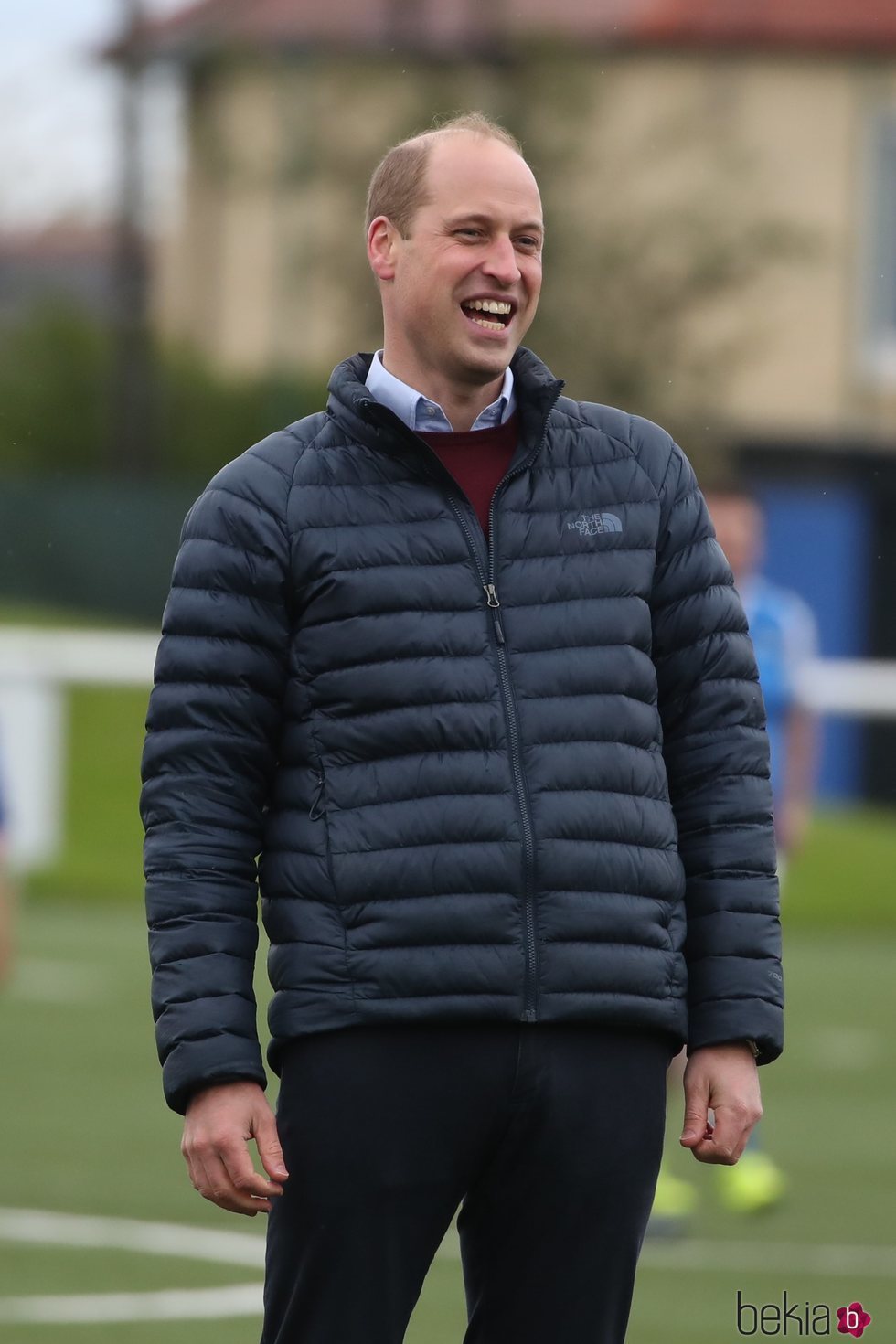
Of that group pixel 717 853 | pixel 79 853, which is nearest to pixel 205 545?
pixel 717 853

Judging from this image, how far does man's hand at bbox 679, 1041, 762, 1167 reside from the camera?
3.61m

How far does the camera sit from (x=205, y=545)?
361 centimetres

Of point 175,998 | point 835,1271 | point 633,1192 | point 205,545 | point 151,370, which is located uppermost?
point 151,370

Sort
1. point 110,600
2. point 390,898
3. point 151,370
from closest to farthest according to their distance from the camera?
point 390,898, point 110,600, point 151,370

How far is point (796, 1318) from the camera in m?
6.38

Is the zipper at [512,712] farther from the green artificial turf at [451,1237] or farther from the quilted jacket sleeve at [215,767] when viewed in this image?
the green artificial turf at [451,1237]

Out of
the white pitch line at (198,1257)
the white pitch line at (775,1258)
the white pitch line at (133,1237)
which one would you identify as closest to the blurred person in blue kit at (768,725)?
the white pitch line at (775,1258)

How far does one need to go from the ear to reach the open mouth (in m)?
0.14

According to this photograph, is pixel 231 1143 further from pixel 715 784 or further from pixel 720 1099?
pixel 715 784

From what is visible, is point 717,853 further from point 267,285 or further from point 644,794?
point 267,285

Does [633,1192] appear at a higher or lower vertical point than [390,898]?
lower

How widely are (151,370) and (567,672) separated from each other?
29.1 m

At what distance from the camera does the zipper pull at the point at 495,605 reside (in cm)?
355

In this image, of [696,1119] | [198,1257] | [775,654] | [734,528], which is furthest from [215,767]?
[775,654]
